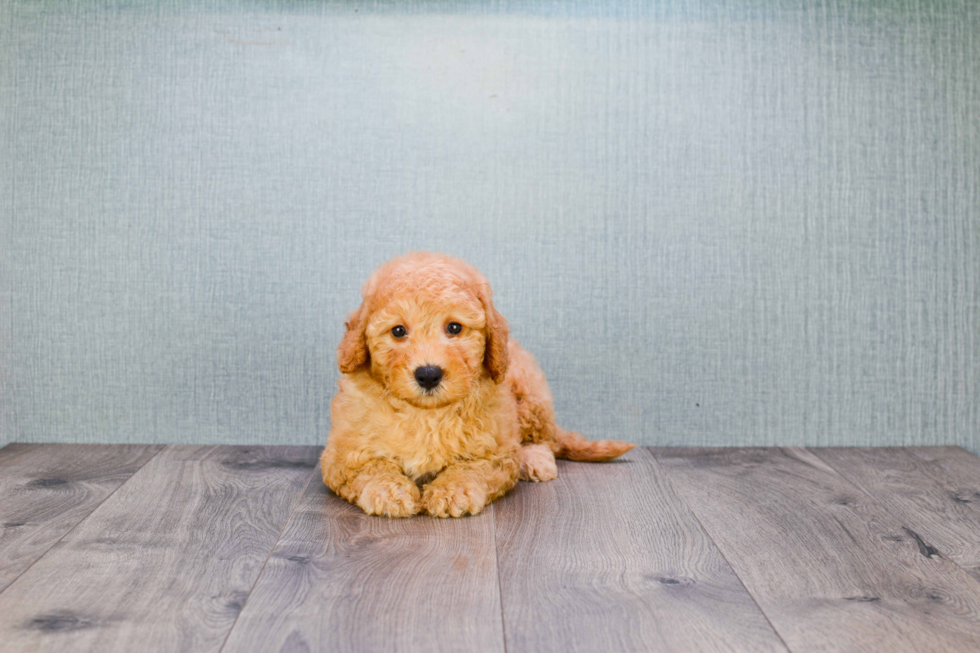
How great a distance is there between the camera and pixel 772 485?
1.93 meters

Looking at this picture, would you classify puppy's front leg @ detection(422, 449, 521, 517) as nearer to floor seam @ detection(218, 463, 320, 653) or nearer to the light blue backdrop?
floor seam @ detection(218, 463, 320, 653)

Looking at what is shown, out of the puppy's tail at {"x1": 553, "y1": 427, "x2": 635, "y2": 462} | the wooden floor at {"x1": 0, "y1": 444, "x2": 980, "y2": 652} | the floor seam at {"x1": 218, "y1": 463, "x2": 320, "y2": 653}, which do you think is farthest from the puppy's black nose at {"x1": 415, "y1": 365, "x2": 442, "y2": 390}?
the puppy's tail at {"x1": 553, "y1": 427, "x2": 635, "y2": 462}

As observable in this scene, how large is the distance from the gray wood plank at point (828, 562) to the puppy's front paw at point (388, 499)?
24.3 inches

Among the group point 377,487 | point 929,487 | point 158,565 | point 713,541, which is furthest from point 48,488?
point 929,487

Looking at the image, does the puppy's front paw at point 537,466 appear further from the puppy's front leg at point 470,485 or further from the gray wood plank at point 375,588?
the gray wood plank at point 375,588

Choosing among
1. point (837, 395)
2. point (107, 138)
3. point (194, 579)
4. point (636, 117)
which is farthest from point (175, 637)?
point (837, 395)

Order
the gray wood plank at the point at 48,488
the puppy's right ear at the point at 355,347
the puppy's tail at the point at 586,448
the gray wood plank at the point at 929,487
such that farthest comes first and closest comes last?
the puppy's tail at the point at 586,448
the puppy's right ear at the point at 355,347
the gray wood plank at the point at 929,487
the gray wood plank at the point at 48,488

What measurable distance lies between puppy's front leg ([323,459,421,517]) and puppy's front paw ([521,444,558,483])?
13.1 inches

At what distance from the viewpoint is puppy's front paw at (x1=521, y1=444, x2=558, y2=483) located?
1.95 meters

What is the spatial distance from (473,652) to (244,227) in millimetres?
1531

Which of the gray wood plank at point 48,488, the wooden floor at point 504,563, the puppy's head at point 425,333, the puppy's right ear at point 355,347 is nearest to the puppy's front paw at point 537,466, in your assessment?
the wooden floor at point 504,563

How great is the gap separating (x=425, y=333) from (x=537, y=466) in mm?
526

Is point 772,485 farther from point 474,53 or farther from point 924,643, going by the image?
point 474,53

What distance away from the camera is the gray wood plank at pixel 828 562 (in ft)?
3.88
